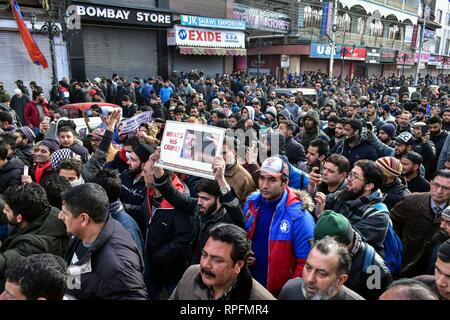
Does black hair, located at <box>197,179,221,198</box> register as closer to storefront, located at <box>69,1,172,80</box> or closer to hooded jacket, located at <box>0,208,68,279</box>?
hooded jacket, located at <box>0,208,68,279</box>

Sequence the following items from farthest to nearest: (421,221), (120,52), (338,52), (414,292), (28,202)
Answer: (338,52) → (120,52) → (421,221) → (28,202) → (414,292)

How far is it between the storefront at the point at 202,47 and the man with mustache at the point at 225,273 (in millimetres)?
19017

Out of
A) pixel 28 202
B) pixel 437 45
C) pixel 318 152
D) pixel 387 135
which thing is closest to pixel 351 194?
pixel 318 152

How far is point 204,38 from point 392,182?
61.3 feet

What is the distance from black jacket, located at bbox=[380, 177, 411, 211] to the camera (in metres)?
4.03

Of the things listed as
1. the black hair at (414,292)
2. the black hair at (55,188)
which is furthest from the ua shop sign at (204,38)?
the black hair at (414,292)

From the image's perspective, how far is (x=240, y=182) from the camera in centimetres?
397

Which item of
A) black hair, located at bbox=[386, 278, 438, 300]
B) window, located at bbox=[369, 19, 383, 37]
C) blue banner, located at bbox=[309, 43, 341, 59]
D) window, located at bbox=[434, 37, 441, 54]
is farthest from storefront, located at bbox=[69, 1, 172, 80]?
window, located at bbox=[434, 37, 441, 54]

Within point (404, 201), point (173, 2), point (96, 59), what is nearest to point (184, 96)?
point (96, 59)

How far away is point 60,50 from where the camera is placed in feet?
53.5

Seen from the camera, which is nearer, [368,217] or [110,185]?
[368,217]

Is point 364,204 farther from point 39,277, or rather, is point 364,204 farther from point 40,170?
point 40,170

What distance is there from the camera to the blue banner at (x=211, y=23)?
786 inches
